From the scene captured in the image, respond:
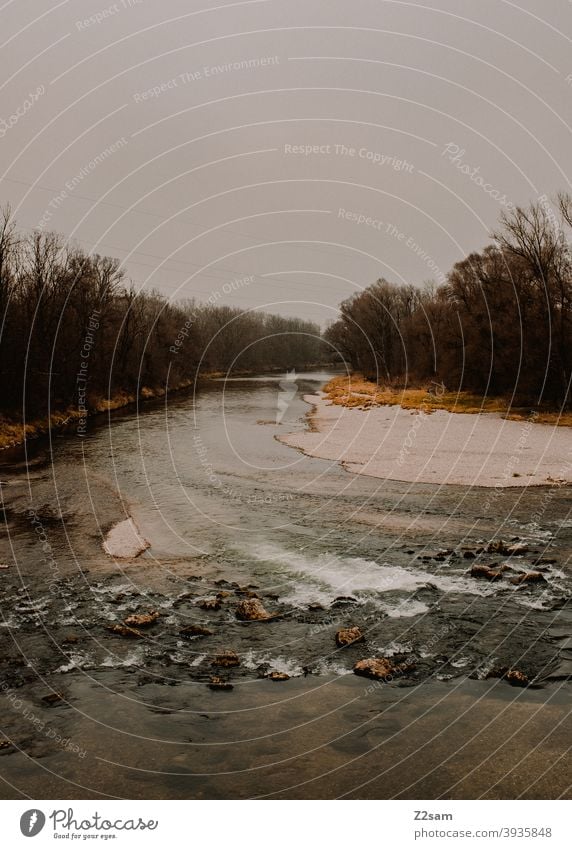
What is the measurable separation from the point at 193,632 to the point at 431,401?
161 ft

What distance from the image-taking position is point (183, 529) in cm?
1888

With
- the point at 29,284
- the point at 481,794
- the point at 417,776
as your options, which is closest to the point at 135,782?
the point at 417,776

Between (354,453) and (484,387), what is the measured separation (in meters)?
31.8

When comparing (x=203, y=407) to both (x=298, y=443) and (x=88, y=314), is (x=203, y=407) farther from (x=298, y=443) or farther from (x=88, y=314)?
(x=298, y=443)

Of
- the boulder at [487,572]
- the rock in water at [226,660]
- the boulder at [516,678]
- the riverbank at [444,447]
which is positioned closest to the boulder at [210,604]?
the rock in water at [226,660]

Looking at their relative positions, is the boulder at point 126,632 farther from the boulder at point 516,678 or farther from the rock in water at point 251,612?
the boulder at point 516,678

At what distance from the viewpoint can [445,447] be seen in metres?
33.3

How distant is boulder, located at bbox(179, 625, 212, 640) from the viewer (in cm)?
1155

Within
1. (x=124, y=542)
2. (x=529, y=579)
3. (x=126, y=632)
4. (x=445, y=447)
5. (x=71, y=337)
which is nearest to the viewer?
(x=126, y=632)

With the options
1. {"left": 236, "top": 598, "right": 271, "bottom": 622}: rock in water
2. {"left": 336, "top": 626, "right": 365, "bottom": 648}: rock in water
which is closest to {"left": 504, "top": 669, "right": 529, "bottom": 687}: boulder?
{"left": 336, "top": 626, "right": 365, "bottom": 648}: rock in water

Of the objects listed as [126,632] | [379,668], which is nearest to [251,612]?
[126,632]

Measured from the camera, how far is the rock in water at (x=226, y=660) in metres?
10.5

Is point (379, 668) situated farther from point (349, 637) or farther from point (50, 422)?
point (50, 422)

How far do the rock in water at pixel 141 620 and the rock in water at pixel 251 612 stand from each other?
5.51 ft
